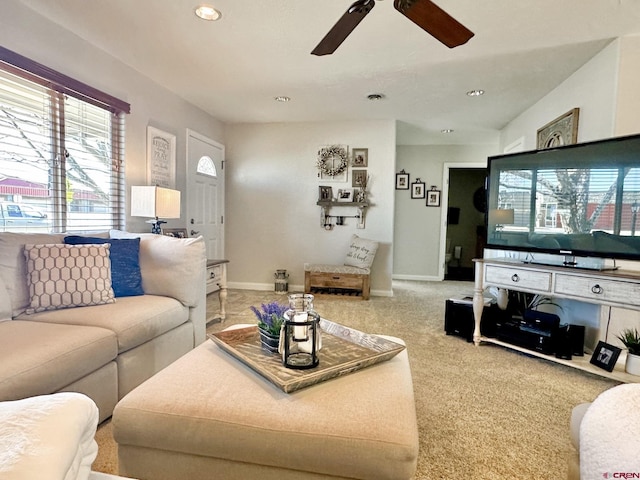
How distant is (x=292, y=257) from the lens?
499cm

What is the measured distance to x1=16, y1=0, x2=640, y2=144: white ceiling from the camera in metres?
2.22

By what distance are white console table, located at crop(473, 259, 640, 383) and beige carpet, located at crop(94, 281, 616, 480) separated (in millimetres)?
89

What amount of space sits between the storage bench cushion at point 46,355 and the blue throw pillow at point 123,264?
0.55 m

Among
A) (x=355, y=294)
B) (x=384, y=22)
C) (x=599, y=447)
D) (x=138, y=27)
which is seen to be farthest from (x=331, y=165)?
(x=599, y=447)

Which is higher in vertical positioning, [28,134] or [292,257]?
[28,134]

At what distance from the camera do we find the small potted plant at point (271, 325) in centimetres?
143

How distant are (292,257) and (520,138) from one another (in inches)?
132

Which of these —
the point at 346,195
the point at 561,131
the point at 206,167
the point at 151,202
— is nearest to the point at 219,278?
the point at 151,202

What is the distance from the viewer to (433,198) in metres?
6.07

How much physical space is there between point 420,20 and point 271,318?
5.23 feet

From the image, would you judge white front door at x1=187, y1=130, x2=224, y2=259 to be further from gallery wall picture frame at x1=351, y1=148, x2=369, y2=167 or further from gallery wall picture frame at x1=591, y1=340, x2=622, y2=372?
gallery wall picture frame at x1=591, y1=340, x2=622, y2=372

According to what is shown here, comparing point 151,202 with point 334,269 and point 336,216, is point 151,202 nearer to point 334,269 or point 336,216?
point 334,269

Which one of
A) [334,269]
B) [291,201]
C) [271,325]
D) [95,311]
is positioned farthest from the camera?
[291,201]

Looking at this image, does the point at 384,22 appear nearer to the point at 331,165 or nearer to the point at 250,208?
the point at 331,165
